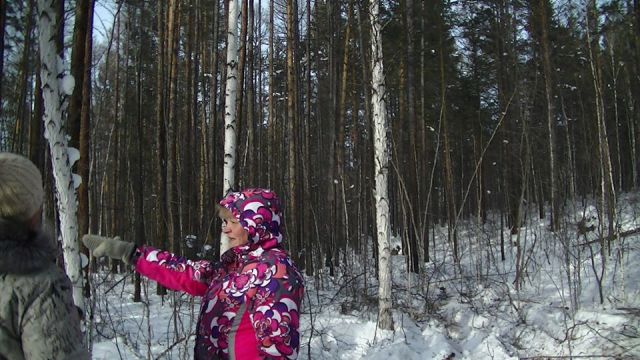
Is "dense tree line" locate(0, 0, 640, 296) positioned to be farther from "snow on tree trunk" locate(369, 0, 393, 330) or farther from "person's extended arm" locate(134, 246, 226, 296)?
"person's extended arm" locate(134, 246, 226, 296)

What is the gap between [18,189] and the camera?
3.96 feet

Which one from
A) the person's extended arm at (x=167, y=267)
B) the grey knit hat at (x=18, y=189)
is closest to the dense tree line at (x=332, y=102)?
the person's extended arm at (x=167, y=267)

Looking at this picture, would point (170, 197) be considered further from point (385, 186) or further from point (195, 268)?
point (195, 268)

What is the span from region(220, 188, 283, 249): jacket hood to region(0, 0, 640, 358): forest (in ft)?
7.59

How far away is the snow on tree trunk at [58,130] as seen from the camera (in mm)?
2406

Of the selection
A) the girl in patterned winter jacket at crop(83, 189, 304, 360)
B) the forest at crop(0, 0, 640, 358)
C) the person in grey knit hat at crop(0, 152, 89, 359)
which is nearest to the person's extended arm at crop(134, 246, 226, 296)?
the girl in patterned winter jacket at crop(83, 189, 304, 360)

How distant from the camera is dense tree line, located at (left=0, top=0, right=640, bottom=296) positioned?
842 centimetres

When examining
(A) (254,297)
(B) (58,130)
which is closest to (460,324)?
(A) (254,297)

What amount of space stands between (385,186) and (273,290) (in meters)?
4.63

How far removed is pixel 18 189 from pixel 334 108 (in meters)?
12.6

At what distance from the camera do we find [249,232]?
1.96 m

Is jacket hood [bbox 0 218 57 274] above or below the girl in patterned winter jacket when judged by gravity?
above

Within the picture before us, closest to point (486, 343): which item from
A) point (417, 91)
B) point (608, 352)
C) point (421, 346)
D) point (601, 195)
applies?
point (421, 346)

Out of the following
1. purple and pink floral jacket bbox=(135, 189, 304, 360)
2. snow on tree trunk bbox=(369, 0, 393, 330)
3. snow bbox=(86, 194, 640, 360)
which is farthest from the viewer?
snow on tree trunk bbox=(369, 0, 393, 330)
